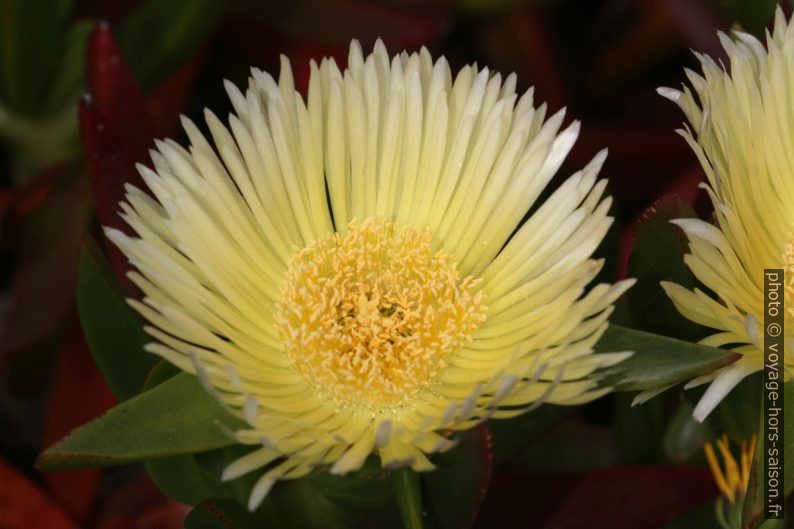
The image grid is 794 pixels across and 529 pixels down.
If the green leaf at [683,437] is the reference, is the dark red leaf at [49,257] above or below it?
above

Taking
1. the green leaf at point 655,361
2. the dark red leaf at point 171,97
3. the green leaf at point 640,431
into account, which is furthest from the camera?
the dark red leaf at point 171,97

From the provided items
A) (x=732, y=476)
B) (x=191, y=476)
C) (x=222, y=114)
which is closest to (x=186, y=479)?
(x=191, y=476)

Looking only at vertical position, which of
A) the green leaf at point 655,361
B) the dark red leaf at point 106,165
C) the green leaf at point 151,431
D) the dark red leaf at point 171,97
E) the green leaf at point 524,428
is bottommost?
the green leaf at point 524,428

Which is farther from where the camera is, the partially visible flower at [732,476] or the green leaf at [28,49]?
the green leaf at [28,49]

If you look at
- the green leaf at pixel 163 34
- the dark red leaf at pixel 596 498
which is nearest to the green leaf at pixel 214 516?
the dark red leaf at pixel 596 498

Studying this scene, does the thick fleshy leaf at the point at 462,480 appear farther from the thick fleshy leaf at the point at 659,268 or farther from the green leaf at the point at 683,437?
the green leaf at the point at 683,437

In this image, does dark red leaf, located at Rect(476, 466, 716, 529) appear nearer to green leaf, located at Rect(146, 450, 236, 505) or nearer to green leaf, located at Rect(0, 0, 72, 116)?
green leaf, located at Rect(146, 450, 236, 505)
